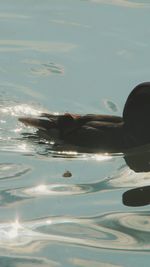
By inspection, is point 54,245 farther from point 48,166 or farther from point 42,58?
point 42,58

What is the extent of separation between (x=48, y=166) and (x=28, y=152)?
2.45ft

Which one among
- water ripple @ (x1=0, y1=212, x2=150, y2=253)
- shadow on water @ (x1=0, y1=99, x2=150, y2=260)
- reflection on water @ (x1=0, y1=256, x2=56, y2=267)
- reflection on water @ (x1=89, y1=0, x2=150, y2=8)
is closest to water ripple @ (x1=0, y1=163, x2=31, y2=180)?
shadow on water @ (x1=0, y1=99, x2=150, y2=260)

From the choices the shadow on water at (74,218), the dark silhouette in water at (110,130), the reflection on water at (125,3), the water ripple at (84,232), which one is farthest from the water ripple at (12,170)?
the reflection on water at (125,3)

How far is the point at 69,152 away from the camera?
12203 mm

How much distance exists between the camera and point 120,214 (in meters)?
9.48

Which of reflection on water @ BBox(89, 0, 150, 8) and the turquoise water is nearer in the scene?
the turquoise water

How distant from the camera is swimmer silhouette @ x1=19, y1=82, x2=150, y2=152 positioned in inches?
485

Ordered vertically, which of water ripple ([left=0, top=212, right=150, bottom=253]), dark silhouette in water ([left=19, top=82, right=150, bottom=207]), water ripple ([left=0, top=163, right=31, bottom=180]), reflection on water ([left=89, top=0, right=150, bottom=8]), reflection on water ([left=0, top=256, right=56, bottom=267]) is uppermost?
reflection on water ([left=89, top=0, right=150, bottom=8])

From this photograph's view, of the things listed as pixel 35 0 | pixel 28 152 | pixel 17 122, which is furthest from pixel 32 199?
pixel 35 0

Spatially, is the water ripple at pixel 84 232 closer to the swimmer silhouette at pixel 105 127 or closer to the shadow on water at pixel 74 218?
the shadow on water at pixel 74 218

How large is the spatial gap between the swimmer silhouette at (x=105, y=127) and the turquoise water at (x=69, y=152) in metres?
0.26

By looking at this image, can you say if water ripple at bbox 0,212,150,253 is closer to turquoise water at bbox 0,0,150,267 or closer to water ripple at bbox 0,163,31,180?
turquoise water at bbox 0,0,150,267

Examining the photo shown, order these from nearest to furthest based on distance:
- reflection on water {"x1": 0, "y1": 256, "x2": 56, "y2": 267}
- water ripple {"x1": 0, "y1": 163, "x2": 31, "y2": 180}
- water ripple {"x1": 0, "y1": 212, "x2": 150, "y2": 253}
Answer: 1. reflection on water {"x1": 0, "y1": 256, "x2": 56, "y2": 267}
2. water ripple {"x1": 0, "y1": 212, "x2": 150, "y2": 253}
3. water ripple {"x1": 0, "y1": 163, "x2": 31, "y2": 180}

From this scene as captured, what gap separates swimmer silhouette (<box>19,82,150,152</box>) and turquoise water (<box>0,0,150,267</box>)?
0.87 feet
